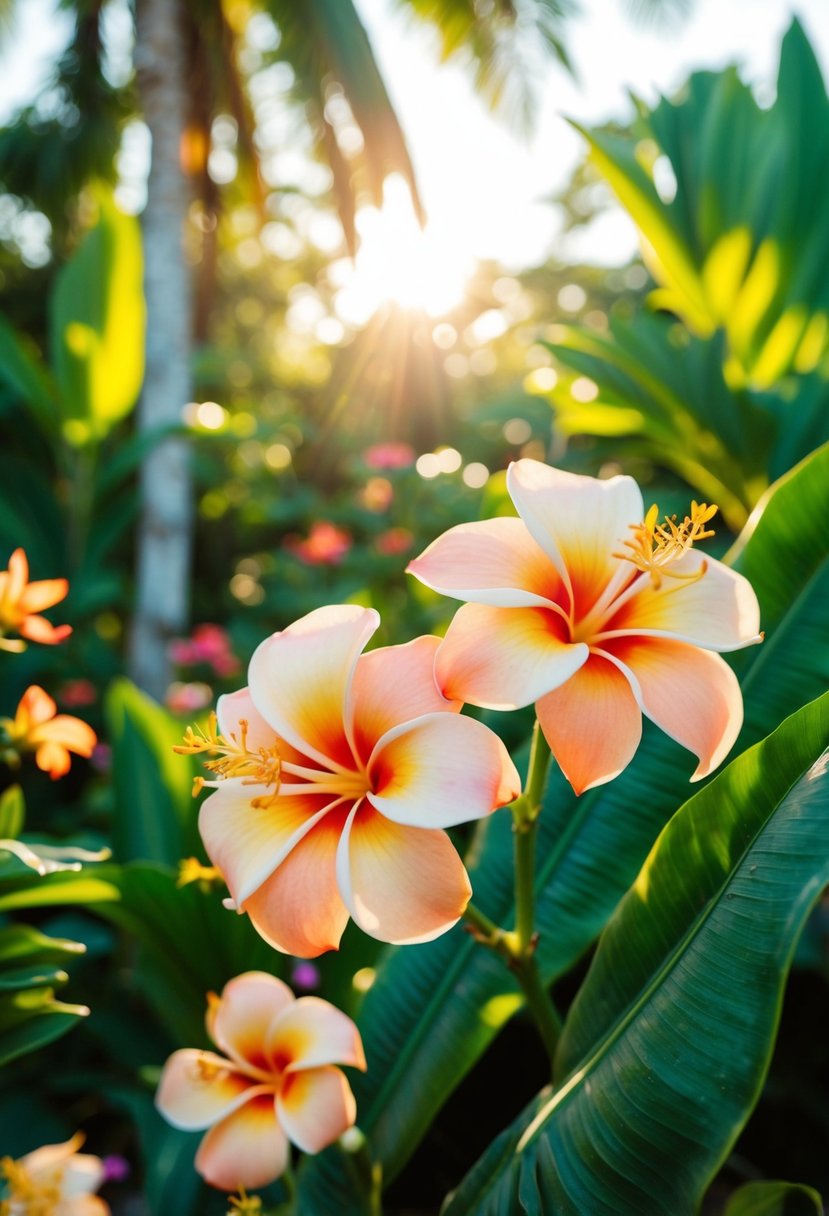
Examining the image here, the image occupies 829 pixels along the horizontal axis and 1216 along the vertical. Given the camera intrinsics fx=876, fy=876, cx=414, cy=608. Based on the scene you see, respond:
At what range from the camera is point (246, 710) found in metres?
0.47

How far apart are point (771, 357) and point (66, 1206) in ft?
5.58

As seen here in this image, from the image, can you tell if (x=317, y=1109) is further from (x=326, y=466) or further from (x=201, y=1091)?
(x=326, y=466)

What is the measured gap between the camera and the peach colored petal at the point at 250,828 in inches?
16.4

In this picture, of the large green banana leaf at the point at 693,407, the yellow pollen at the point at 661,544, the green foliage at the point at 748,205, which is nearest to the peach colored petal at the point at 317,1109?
the yellow pollen at the point at 661,544

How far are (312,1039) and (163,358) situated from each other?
2920 millimetres

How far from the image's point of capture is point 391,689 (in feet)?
1.45

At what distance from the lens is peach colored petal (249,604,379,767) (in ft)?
1.46

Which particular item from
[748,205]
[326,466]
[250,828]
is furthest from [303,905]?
[326,466]

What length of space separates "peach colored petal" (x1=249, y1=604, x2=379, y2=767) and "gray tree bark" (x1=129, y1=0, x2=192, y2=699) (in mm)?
2420

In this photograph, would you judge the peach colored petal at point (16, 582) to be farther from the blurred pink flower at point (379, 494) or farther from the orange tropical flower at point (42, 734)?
the blurred pink flower at point (379, 494)

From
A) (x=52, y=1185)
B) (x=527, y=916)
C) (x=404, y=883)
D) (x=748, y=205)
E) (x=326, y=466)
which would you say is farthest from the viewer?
(x=326, y=466)

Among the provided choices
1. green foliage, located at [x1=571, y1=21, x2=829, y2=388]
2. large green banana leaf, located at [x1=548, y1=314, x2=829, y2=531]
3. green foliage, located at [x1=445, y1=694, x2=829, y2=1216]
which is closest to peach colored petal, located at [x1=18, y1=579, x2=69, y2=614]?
green foliage, located at [x1=445, y1=694, x2=829, y2=1216]

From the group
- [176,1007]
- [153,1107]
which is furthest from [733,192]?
[153,1107]

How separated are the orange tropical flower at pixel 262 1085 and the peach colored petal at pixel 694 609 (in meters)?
0.30
